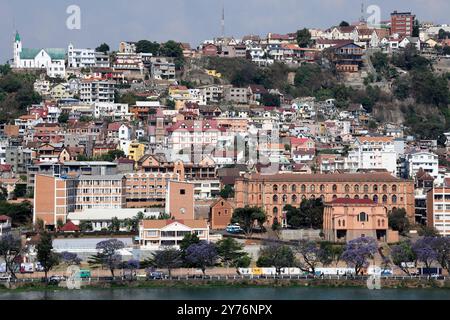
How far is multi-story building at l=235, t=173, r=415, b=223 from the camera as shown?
2150 cm

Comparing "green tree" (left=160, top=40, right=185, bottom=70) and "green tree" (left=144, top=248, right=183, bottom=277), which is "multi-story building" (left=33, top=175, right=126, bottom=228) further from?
"green tree" (left=160, top=40, right=185, bottom=70)

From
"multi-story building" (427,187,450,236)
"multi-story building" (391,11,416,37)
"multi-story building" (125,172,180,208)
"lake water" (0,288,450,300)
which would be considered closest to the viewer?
"lake water" (0,288,450,300)

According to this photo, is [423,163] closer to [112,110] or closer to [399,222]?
[399,222]

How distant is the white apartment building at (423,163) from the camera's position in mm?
25250

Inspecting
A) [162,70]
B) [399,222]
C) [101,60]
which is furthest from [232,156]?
[101,60]

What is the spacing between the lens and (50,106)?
31000mm

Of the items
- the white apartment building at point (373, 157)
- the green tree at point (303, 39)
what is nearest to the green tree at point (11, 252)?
the white apartment building at point (373, 157)

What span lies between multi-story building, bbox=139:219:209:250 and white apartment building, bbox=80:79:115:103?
46.5ft

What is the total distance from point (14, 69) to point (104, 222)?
53.3ft

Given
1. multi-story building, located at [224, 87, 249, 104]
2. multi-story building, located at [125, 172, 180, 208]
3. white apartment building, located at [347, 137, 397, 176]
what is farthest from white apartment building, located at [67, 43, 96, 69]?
multi-story building, located at [125, 172, 180, 208]
